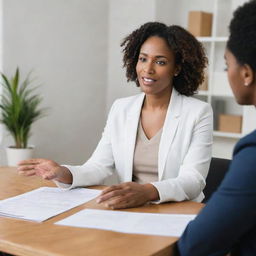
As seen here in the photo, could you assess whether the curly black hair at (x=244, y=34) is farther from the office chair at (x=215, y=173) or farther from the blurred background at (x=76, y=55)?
the blurred background at (x=76, y=55)

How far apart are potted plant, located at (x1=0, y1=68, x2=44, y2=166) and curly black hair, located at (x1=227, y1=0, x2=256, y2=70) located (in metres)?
2.96

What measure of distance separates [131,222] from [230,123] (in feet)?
10.3

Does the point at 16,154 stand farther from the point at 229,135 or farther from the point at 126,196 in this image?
A: the point at 126,196

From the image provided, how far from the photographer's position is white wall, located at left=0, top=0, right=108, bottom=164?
166 inches

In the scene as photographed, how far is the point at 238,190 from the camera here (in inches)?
44.1

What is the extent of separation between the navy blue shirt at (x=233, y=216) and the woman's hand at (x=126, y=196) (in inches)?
18.2

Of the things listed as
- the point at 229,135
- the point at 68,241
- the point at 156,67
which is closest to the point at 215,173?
the point at 156,67

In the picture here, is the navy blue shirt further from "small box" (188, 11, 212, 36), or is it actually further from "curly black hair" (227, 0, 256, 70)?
"small box" (188, 11, 212, 36)

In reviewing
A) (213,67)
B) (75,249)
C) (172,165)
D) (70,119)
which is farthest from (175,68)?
(70,119)

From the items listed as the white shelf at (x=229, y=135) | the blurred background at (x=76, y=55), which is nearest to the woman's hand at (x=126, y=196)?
the blurred background at (x=76, y=55)

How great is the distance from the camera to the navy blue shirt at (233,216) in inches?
44.0

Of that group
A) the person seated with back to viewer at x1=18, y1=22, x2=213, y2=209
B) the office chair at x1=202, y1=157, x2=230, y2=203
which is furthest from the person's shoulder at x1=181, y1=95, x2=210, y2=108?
the office chair at x1=202, y1=157, x2=230, y2=203

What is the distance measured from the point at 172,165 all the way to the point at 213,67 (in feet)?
8.21

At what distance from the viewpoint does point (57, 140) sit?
466 centimetres
